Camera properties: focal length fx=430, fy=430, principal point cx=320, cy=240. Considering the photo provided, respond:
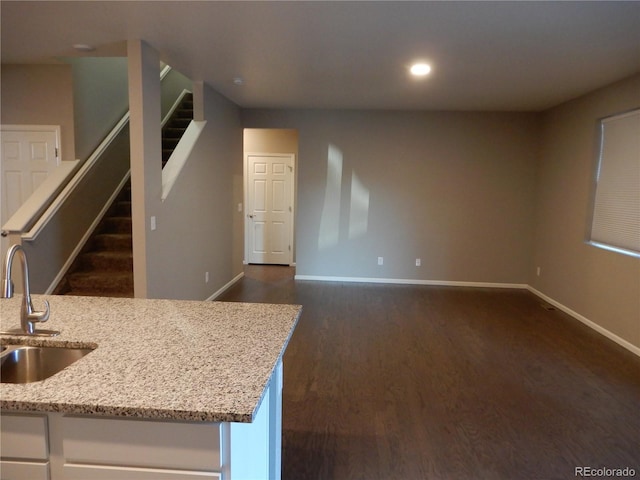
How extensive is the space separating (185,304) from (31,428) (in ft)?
2.86

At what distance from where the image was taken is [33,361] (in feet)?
5.20

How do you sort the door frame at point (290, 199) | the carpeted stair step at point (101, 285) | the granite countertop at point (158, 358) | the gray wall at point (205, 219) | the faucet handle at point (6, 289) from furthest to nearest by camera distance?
the door frame at point (290, 199), the carpeted stair step at point (101, 285), the gray wall at point (205, 219), the faucet handle at point (6, 289), the granite countertop at point (158, 358)

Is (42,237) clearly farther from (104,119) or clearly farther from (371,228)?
(371,228)

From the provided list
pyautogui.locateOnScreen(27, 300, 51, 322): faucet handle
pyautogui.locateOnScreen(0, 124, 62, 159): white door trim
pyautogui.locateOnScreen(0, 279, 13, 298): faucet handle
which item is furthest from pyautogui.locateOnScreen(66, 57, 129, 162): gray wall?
pyautogui.locateOnScreen(0, 279, 13, 298): faucet handle

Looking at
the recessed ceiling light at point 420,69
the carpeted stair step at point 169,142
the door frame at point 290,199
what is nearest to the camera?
the recessed ceiling light at point 420,69

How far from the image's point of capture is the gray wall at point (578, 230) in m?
4.03

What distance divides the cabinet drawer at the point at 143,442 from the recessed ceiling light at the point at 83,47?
3399 millimetres

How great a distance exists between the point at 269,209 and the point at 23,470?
22.1 feet

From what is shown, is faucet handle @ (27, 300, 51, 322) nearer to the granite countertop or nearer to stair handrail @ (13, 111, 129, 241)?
the granite countertop

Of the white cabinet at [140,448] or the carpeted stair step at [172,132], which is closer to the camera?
the white cabinet at [140,448]

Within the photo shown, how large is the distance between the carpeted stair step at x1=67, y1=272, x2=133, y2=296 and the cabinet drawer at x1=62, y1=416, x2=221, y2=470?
129 inches

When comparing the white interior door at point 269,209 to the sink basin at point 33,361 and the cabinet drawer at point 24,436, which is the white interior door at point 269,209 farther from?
the cabinet drawer at point 24,436

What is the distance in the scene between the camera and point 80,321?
1757mm

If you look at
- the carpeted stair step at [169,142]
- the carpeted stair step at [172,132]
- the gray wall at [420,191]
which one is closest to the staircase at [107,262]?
the carpeted stair step at [169,142]
